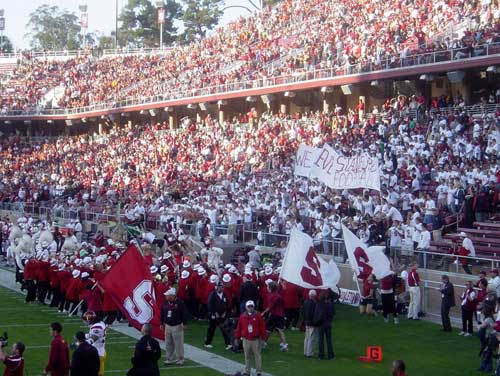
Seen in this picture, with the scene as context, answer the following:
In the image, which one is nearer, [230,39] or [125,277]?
[125,277]

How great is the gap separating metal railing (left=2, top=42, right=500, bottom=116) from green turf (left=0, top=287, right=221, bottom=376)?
50.8 ft

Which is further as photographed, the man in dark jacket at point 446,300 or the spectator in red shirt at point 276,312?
the man in dark jacket at point 446,300

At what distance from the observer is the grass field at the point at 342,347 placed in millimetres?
16094

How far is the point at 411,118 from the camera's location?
108 ft

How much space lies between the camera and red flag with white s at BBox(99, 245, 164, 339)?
15.7 meters

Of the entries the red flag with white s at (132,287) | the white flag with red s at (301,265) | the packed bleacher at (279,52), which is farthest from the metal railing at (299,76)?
the red flag with white s at (132,287)

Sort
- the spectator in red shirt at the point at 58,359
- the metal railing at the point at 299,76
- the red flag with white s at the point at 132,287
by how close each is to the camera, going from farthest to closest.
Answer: the metal railing at the point at 299,76 → the red flag with white s at the point at 132,287 → the spectator in red shirt at the point at 58,359

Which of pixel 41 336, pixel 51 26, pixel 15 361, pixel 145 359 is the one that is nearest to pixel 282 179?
pixel 41 336

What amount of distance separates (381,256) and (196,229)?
35.5 ft

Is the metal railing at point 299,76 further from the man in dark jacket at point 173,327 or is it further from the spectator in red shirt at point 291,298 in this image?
the man in dark jacket at point 173,327

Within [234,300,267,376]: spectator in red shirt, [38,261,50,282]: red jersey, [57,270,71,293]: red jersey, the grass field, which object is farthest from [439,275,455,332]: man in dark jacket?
[38,261,50,282]: red jersey

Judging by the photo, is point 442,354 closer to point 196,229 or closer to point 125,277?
point 125,277

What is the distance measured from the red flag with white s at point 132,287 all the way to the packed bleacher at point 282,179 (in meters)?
7.97

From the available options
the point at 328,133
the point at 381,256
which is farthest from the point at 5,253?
the point at 381,256
